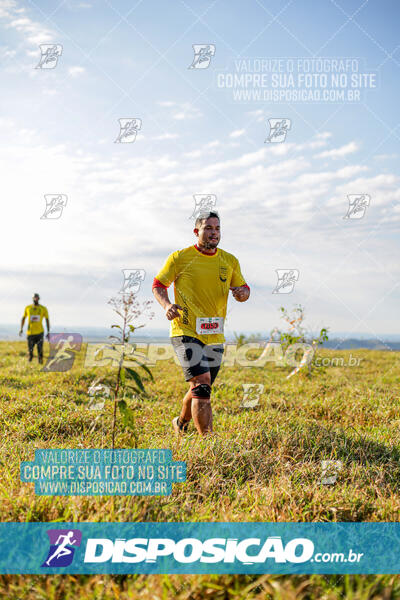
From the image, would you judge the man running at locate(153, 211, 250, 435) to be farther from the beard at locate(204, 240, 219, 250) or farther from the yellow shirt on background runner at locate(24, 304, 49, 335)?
the yellow shirt on background runner at locate(24, 304, 49, 335)

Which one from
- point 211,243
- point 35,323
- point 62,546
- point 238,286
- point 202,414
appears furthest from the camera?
point 35,323

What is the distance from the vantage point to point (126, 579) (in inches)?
83.0

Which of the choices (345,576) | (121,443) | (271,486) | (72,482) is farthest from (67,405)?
(345,576)

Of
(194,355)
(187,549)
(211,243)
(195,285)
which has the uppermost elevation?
(211,243)

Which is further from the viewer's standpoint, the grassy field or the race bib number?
the race bib number

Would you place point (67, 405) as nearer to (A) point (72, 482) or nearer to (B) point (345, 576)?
(A) point (72, 482)

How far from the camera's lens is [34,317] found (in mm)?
12953

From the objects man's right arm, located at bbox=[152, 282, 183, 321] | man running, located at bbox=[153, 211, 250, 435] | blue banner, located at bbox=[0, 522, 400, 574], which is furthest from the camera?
man running, located at bbox=[153, 211, 250, 435]

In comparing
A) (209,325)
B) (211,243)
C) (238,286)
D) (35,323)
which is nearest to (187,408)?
(209,325)

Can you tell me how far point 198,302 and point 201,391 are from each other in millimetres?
983

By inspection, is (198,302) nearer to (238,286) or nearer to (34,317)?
(238,286)

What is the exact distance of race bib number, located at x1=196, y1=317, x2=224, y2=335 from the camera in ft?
14.8

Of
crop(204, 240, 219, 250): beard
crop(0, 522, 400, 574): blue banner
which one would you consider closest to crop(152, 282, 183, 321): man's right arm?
crop(204, 240, 219, 250): beard

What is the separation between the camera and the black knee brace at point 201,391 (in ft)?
14.0
